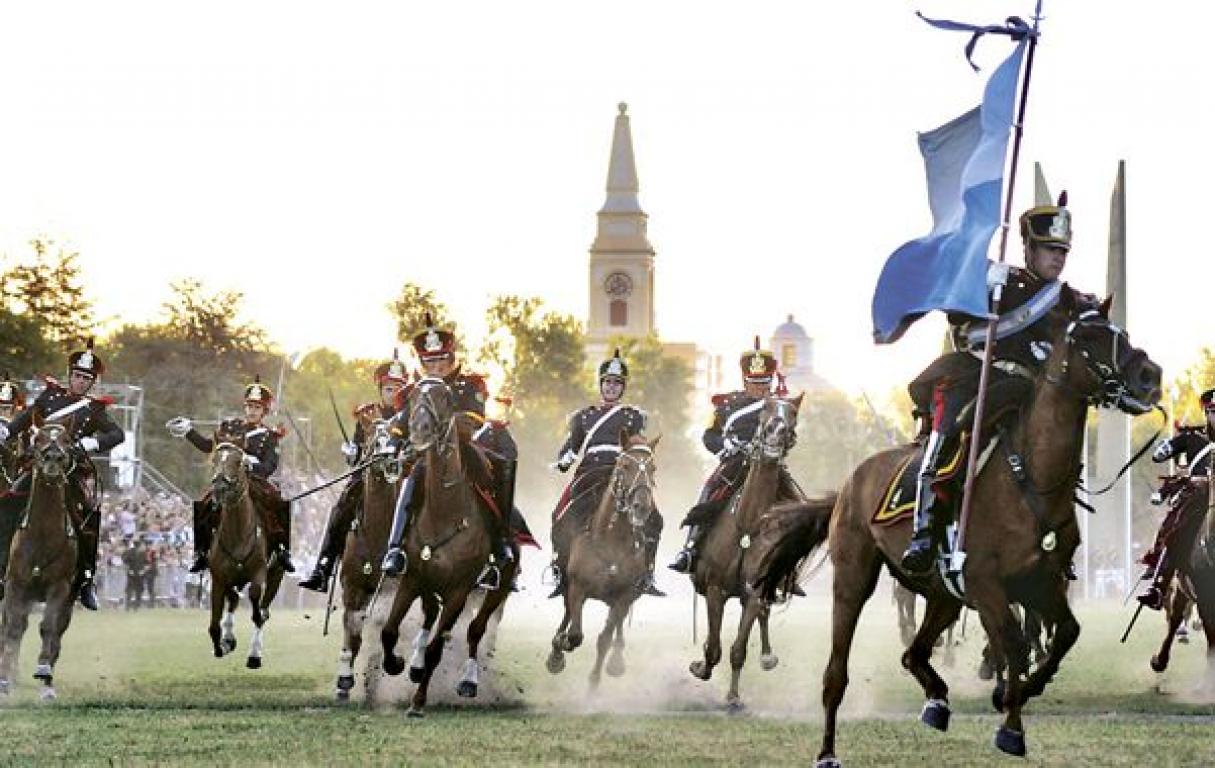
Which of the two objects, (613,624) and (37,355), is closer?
(613,624)

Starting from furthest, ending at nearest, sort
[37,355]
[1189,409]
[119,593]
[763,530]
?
[1189,409]
[37,355]
[119,593]
[763,530]

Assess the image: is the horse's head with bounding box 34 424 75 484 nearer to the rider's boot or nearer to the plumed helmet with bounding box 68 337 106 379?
the plumed helmet with bounding box 68 337 106 379

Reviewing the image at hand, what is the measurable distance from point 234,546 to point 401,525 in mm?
6831

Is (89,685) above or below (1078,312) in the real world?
below

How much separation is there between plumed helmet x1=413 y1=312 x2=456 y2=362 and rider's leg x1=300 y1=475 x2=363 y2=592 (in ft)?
11.6

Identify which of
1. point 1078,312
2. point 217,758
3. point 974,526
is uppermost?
point 1078,312

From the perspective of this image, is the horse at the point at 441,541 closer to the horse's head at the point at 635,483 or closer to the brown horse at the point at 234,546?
the horse's head at the point at 635,483

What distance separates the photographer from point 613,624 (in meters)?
28.9

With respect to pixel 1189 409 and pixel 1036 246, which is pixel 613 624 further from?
pixel 1189 409

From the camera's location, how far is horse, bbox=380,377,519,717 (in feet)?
78.8

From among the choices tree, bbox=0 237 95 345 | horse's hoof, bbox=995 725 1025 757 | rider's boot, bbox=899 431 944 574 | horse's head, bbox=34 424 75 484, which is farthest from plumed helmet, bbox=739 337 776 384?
tree, bbox=0 237 95 345

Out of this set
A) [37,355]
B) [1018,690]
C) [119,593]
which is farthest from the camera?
[37,355]

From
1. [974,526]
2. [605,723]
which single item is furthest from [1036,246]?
[605,723]

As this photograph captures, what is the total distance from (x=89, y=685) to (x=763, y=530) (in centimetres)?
994
